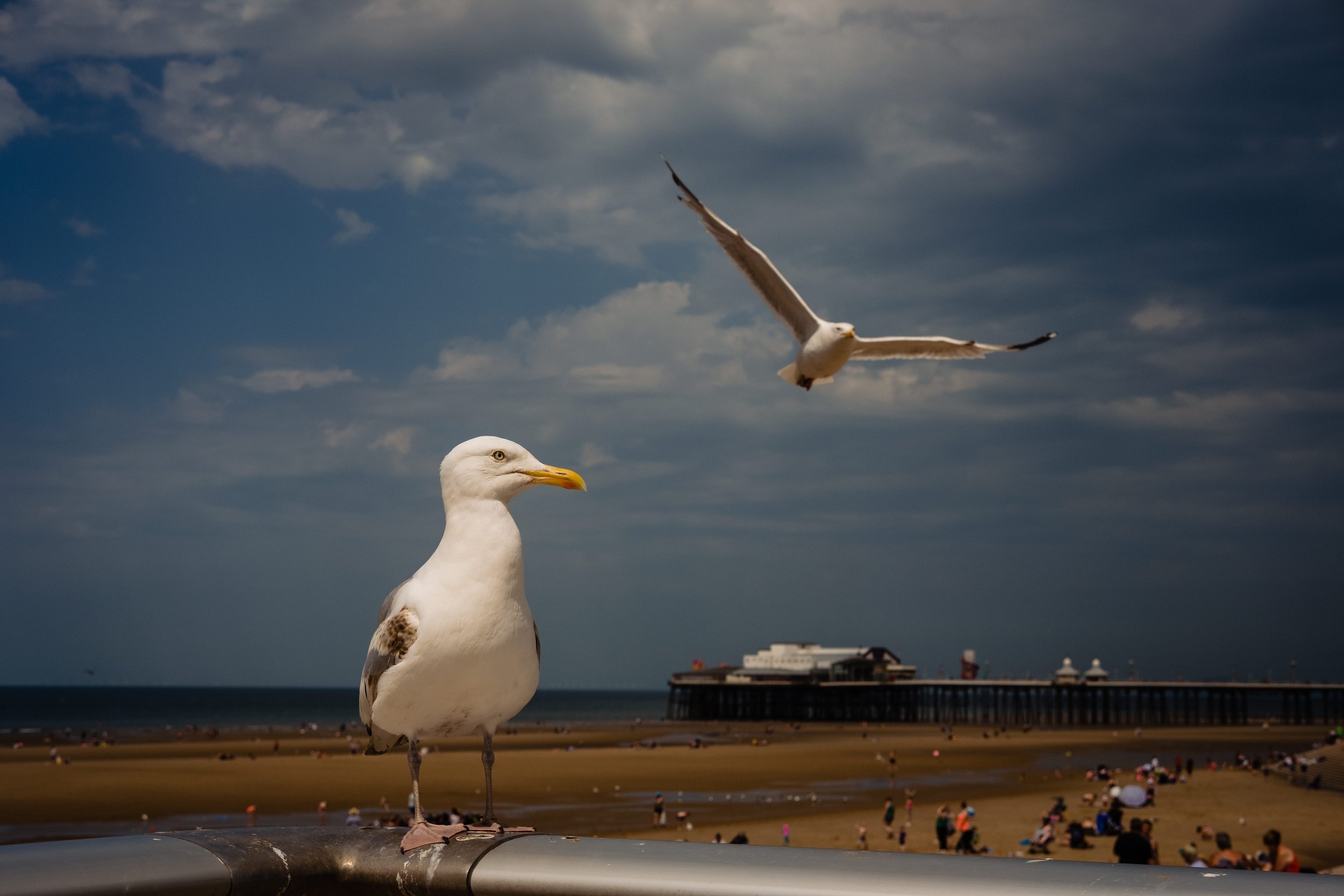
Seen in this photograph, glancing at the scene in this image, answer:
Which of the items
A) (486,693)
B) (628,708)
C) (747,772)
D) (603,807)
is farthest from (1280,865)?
(628,708)

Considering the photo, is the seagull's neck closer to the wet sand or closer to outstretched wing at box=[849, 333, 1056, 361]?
outstretched wing at box=[849, 333, 1056, 361]

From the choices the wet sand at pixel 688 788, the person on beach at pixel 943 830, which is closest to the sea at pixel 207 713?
the wet sand at pixel 688 788

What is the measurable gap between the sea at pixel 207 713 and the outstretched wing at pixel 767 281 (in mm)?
38465

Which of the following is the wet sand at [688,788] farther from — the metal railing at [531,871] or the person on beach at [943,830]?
A: the metal railing at [531,871]

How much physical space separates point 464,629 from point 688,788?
28913 millimetres

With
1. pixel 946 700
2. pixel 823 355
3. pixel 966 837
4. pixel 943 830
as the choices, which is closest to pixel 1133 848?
pixel 823 355

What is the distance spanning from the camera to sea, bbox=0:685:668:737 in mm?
69625

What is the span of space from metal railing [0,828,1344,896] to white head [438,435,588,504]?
0.95 meters

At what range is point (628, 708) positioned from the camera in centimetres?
12525

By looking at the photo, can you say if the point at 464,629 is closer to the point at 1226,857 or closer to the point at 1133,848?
the point at 1133,848

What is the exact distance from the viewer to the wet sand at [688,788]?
21.0m

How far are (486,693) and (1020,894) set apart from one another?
1.47 meters

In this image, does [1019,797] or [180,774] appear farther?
[180,774]

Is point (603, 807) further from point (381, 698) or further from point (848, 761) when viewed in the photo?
point (381, 698)
